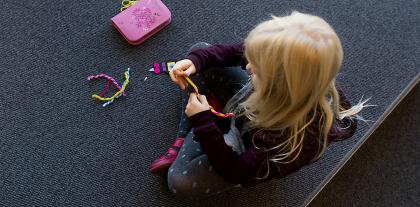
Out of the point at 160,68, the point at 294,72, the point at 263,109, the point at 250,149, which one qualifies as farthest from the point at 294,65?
the point at 160,68

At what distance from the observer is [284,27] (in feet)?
2.30

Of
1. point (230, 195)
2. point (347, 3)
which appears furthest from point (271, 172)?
point (347, 3)

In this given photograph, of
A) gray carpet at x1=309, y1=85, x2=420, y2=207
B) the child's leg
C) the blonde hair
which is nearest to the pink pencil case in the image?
the child's leg

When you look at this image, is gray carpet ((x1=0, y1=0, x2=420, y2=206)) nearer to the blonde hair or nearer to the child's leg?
the child's leg

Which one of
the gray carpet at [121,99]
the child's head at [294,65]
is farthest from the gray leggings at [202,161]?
the child's head at [294,65]

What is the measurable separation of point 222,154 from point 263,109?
0.15m

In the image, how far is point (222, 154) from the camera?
2.91 feet

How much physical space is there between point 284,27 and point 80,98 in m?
0.71

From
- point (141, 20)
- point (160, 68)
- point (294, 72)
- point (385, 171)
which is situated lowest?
point (385, 171)

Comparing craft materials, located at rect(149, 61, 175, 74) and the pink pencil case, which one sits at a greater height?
the pink pencil case

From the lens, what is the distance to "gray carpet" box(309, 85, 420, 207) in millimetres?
1109

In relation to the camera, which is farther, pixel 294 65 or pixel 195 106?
pixel 195 106

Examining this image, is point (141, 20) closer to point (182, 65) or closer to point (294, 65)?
point (182, 65)

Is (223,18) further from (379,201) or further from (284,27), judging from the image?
(379,201)
